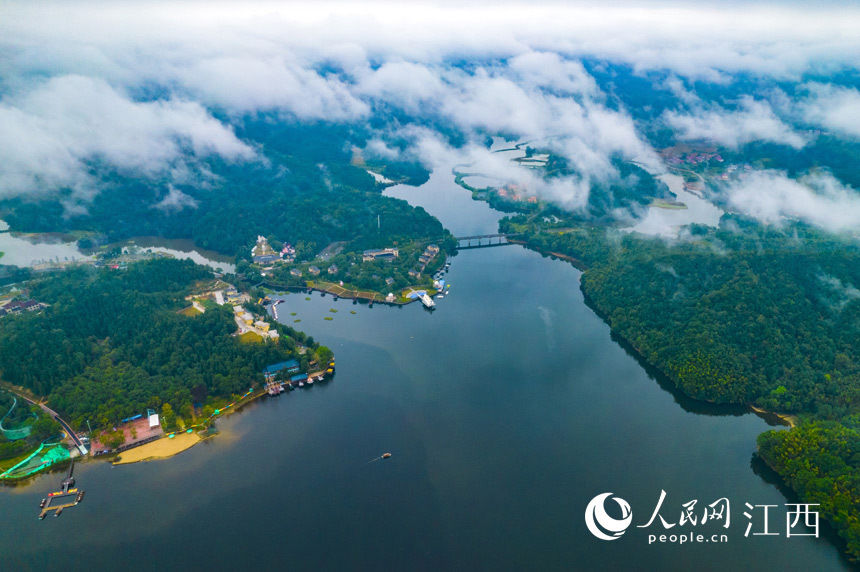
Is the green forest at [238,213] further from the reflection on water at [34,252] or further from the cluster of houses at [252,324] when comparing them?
the cluster of houses at [252,324]

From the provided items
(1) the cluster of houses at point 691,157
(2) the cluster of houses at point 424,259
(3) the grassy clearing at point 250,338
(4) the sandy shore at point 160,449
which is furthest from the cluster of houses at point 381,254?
(1) the cluster of houses at point 691,157

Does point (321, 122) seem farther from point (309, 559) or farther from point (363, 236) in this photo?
point (309, 559)

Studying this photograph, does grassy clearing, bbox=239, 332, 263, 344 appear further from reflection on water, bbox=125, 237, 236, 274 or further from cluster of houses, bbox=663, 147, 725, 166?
cluster of houses, bbox=663, 147, 725, 166

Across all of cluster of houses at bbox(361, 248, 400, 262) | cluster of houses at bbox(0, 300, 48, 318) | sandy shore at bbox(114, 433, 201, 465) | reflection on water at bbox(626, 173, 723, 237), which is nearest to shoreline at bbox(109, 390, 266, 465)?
sandy shore at bbox(114, 433, 201, 465)

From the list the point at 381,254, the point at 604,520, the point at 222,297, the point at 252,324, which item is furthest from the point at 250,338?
the point at 604,520

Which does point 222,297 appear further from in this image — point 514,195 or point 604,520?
point 514,195
